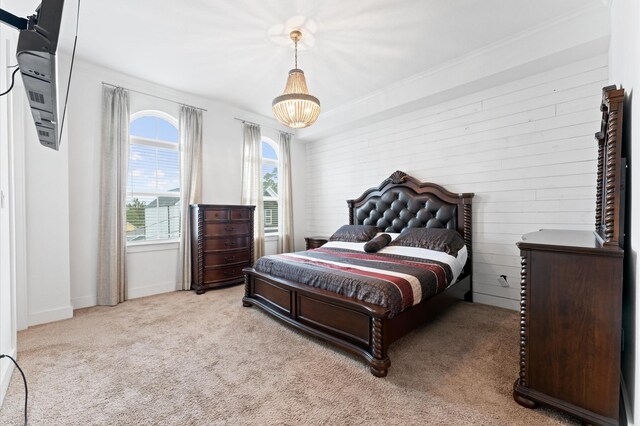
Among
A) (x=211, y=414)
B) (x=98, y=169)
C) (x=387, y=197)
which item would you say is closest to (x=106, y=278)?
(x=98, y=169)

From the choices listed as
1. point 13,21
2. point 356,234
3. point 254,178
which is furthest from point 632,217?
point 254,178

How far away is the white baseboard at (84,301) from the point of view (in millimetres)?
3322

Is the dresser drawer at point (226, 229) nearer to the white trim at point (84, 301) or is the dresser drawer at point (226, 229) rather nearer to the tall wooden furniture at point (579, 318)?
the white trim at point (84, 301)

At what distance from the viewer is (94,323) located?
2896 mm

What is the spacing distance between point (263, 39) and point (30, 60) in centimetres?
241

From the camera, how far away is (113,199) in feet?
11.6

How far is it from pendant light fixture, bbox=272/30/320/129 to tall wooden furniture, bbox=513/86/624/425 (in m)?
2.05

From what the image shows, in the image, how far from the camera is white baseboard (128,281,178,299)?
3.75m

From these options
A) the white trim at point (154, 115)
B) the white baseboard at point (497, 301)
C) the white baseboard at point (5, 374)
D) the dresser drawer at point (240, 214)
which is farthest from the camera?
the dresser drawer at point (240, 214)

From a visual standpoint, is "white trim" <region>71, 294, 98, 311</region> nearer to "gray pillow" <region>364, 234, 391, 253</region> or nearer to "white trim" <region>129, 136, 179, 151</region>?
"white trim" <region>129, 136, 179, 151</region>

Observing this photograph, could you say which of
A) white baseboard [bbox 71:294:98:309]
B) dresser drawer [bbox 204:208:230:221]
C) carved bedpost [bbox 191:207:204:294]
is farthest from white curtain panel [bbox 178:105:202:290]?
white baseboard [bbox 71:294:98:309]

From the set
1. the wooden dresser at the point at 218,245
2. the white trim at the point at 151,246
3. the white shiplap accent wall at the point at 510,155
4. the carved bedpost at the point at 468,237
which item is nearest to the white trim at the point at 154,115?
the wooden dresser at the point at 218,245

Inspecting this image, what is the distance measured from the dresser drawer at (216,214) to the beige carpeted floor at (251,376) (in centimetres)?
151

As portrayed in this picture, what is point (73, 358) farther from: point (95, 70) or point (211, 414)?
point (95, 70)
